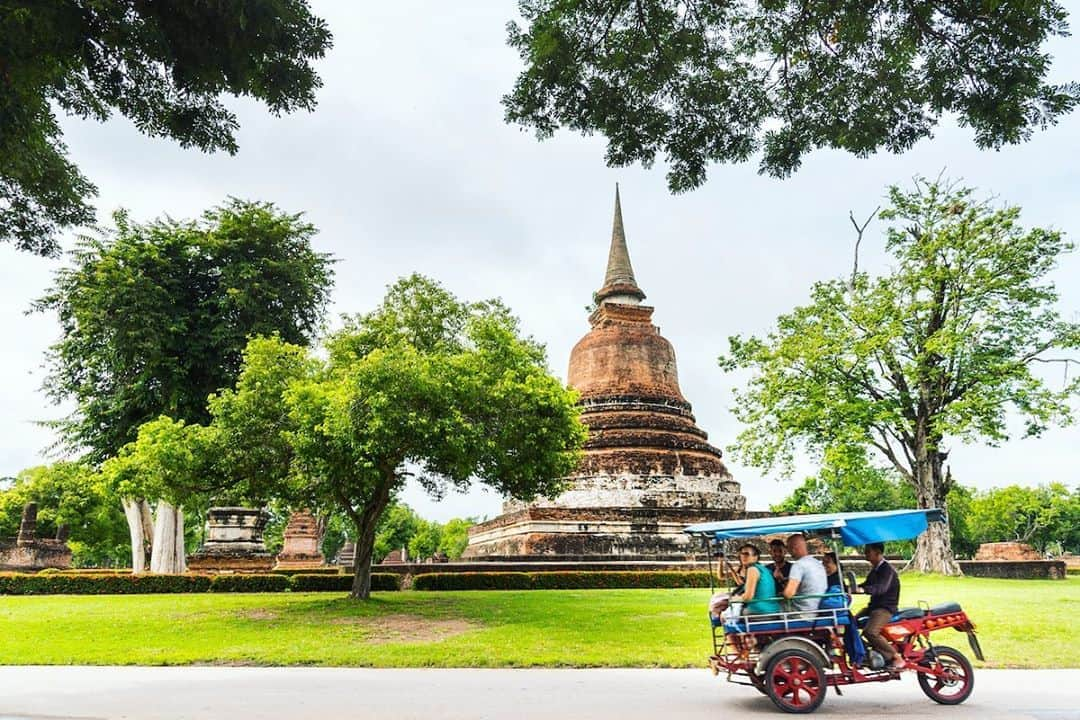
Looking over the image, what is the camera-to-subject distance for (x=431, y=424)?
533 inches

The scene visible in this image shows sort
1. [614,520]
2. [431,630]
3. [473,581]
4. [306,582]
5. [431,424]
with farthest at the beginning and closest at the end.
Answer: [614,520], [306,582], [473,581], [431,424], [431,630]

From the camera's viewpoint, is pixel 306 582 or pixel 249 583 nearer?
pixel 249 583

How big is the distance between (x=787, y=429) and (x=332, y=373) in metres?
15.2

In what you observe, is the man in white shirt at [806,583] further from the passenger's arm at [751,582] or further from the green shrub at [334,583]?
the green shrub at [334,583]

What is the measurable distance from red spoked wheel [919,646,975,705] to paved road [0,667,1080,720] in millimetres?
123

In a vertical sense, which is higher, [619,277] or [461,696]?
[619,277]

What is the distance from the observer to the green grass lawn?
9617 mm

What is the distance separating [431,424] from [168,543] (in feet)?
51.2

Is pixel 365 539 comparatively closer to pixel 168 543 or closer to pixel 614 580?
pixel 614 580

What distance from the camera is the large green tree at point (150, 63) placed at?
18.2ft

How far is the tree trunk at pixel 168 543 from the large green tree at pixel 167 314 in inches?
3.1

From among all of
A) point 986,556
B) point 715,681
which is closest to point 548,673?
point 715,681

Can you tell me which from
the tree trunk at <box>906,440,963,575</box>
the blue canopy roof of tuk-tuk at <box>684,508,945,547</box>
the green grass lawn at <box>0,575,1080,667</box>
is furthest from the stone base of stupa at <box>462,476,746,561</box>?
the blue canopy roof of tuk-tuk at <box>684,508,945,547</box>

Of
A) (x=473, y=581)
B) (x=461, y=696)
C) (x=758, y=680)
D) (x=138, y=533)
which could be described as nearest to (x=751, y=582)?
(x=758, y=680)
